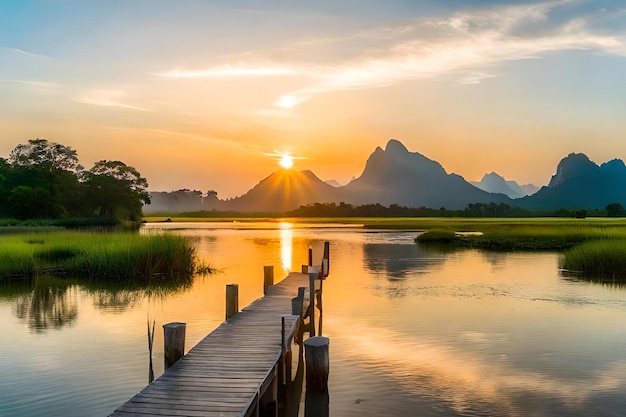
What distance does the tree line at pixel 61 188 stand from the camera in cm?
10381

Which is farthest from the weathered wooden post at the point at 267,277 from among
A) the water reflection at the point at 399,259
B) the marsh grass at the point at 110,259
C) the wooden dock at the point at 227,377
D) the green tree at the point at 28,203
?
the green tree at the point at 28,203

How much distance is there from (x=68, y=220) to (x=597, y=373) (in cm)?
9363

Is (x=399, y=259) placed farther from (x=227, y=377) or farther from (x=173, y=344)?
(x=227, y=377)

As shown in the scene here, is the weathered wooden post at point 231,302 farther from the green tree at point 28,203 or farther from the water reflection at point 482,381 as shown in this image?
the green tree at point 28,203

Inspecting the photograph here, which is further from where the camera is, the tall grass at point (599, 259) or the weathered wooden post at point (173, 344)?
the tall grass at point (599, 259)

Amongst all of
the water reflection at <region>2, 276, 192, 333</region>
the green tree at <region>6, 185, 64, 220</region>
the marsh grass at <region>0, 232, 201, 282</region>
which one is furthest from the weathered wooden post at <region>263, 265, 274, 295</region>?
the green tree at <region>6, 185, 64, 220</region>

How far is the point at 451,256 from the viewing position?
5522cm

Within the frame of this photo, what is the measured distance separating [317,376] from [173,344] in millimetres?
3549

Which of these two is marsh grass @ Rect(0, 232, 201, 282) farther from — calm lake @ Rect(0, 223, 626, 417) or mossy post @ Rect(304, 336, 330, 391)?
mossy post @ Rect(304, 336, 330, 391)

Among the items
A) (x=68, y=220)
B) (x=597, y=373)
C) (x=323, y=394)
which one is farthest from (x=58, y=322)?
(x=68, y=220)

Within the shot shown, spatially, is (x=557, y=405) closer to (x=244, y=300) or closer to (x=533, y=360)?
(x=533, y=360)

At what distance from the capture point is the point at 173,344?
13.7 meters

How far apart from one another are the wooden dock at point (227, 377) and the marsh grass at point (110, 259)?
63.1 ft

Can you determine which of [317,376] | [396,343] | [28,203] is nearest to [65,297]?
[396,343]
